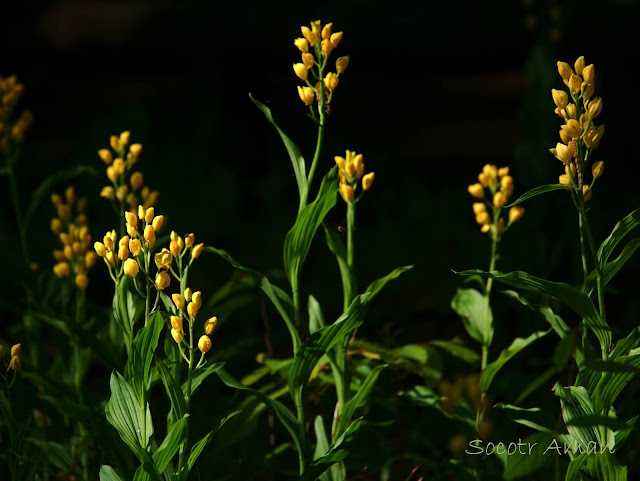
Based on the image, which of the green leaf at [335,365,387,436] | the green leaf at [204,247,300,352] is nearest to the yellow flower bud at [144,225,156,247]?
the green leaf at [204,247,300,352]

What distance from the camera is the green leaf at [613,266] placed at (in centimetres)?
118

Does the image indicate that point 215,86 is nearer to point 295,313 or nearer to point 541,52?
point 541,52

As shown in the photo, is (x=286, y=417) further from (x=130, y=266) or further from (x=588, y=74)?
(x=588, y=74)

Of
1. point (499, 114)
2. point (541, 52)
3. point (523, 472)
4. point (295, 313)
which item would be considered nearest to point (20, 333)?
point (295, 313)

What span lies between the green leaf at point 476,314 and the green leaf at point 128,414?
1.86 feet

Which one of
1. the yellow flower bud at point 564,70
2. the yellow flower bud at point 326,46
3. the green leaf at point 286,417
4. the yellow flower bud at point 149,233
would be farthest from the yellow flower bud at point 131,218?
the yellow flower bud at point 564,70

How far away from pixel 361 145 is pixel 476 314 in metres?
3.31

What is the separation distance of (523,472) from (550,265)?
783 mm

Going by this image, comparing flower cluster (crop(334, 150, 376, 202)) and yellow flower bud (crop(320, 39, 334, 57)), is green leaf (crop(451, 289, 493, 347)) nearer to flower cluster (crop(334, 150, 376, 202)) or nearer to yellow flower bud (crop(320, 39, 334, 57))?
flower cluster (crop(334, 150, 376, 202))

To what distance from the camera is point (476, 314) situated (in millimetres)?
1520

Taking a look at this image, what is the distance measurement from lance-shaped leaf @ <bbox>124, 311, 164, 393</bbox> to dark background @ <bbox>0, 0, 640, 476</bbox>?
935 mm

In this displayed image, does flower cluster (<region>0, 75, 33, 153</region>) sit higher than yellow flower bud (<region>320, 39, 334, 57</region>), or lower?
lower

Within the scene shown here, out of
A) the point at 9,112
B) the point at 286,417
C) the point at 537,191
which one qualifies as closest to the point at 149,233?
the point at 286,417

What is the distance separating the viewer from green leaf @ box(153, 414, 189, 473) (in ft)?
3.74
